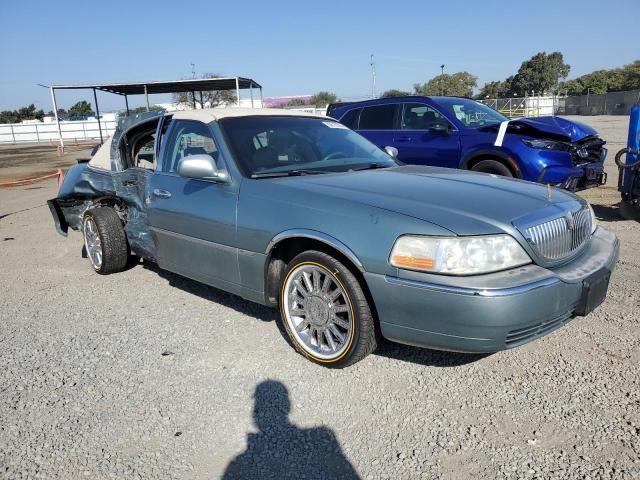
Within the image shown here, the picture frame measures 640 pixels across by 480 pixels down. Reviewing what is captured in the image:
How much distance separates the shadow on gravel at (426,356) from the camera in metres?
3.41

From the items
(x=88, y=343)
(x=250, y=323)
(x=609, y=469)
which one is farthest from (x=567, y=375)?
(x=88, y=343)

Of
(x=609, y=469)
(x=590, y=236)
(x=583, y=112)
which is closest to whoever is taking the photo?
(x=609, y=469)

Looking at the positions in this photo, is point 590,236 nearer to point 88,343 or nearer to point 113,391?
point 113,391

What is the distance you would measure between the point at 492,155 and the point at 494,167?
0.17 metres

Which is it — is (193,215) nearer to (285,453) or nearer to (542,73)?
(285,453)

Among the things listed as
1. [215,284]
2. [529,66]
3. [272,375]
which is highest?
[529,66]

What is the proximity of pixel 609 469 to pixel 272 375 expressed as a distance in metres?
1.86

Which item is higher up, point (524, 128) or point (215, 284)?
point (524, 128)

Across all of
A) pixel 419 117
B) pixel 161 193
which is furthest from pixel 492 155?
pixel 161 193

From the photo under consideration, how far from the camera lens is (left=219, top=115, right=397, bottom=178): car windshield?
12.7ft

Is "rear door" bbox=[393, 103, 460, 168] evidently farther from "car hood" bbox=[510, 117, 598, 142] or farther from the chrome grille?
the chrome grille

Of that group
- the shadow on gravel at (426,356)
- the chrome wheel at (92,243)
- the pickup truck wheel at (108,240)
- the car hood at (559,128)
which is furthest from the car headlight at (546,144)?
the chrome wheel at (92,243)

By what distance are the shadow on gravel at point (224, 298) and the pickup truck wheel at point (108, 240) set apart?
424mm

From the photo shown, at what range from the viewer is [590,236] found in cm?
359
